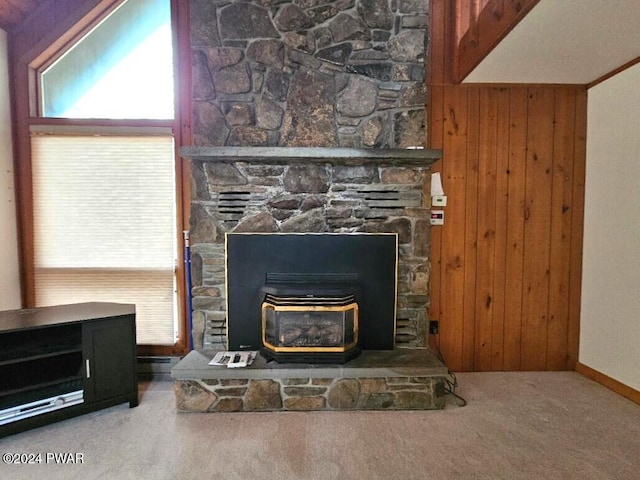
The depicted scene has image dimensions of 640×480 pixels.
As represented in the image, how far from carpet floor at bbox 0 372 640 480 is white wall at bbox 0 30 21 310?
1.28 meters

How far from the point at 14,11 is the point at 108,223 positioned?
5.83ft

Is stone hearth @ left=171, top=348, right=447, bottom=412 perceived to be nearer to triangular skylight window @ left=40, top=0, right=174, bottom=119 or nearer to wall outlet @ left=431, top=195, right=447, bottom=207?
wall outlet @ left=431, top=195, right=447, bottom=207

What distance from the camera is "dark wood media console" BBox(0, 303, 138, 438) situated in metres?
2.04

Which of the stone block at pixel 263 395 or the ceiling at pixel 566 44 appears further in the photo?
the stone block at pixel 263 395

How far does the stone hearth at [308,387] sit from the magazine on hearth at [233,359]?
0.12 feet

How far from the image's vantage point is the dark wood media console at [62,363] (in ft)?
6.70

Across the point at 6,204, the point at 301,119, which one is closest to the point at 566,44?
the point at 301,119

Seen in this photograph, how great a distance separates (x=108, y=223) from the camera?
2.84 m

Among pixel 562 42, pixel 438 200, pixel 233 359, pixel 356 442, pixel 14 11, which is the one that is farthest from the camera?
pixel 438 200

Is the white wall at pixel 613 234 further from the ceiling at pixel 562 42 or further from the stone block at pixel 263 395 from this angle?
the stone block at pixel 263 395

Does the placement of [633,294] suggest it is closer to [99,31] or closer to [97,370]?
[97,370]

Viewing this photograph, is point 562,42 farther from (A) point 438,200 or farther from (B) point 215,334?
(B) point 215,334

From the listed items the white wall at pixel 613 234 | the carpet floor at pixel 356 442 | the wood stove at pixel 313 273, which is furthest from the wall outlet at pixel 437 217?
the carpet floor at pixel 356 442

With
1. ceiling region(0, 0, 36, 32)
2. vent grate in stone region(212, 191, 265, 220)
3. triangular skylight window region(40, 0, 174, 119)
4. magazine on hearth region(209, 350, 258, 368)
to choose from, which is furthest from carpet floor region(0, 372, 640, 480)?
ceiling region(0, 0, 36, 32)
